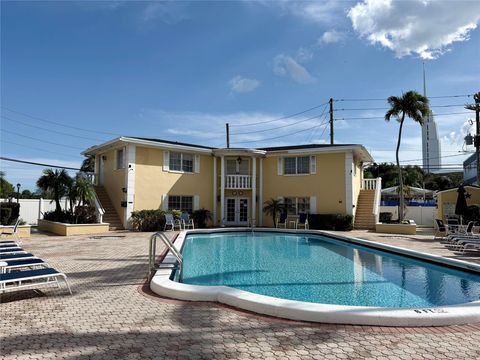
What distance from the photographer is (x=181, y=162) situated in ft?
74.5

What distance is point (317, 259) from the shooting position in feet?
38.3

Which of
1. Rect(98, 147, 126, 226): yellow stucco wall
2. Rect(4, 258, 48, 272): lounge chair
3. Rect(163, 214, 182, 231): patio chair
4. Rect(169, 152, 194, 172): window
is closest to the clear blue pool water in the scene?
Rect(4, 258, 48, 272): lounge chair

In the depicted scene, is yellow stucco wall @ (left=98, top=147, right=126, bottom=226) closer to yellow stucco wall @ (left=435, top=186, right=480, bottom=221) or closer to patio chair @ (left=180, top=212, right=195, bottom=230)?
patio chair @ (left=180, top=212, right=195, bottom=230)

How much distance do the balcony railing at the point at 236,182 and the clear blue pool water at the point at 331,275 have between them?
8384 millimetres

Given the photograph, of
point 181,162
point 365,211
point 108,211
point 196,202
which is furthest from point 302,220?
point 108,211

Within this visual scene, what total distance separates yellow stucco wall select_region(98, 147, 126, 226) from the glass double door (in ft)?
22.1

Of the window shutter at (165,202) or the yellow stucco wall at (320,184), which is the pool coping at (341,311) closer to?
the window shutter at (165,202)

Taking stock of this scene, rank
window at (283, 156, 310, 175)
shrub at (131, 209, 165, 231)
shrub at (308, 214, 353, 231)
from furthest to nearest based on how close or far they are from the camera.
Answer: window at (283, 156, 310, 175) < shrub at (308, 214, 353, 231) < shrub at (131, 209, 165, 231)

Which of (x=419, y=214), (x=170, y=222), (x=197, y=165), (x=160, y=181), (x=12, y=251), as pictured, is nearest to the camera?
(x=12, y=251)

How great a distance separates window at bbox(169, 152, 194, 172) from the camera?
22.4 meters

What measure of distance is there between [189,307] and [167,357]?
1.89 m

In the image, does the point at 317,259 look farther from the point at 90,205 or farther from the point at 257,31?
the point at 90,205

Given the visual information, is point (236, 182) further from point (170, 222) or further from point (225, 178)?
point (170, 222)

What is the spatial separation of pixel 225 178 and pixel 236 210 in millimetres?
2319
